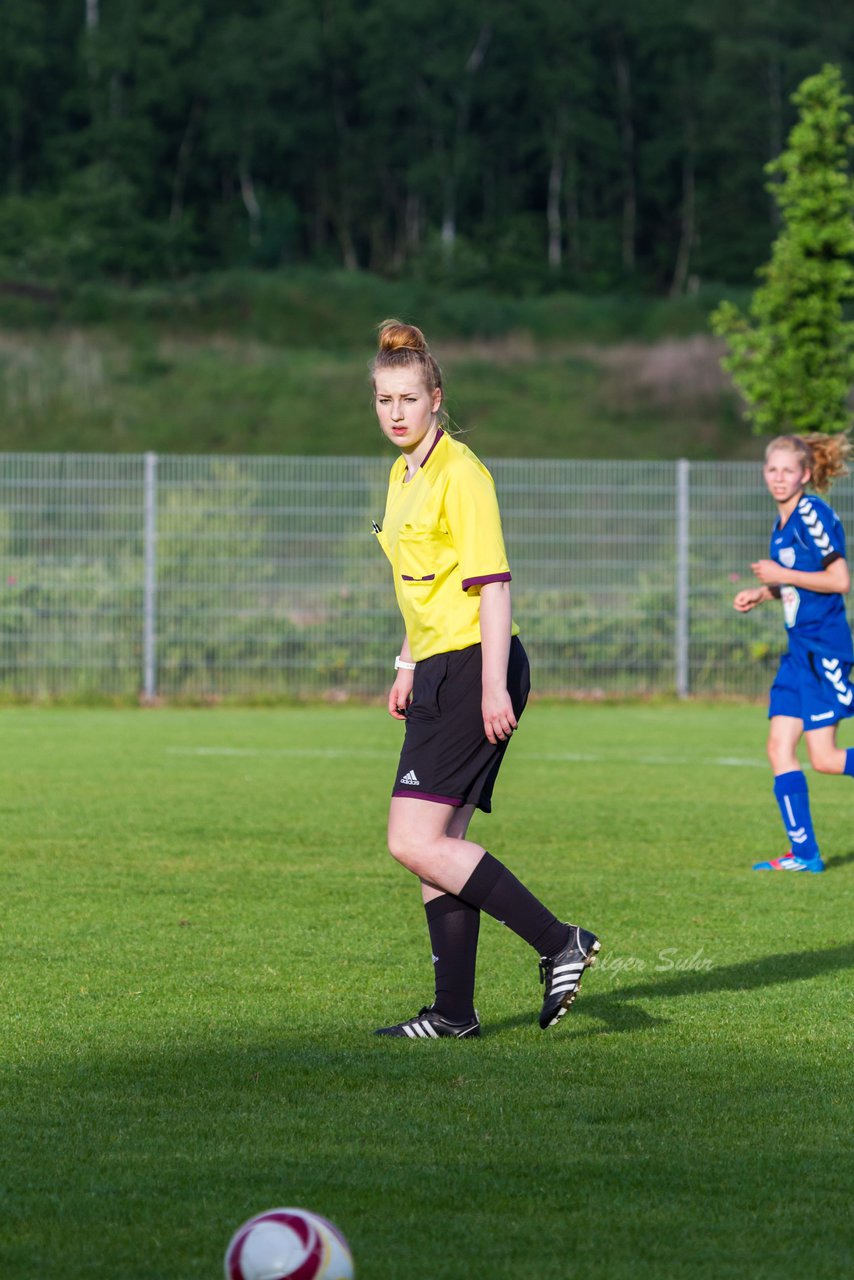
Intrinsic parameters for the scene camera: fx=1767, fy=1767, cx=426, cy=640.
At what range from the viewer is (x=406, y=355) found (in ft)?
15.0

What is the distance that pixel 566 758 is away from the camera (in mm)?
12328

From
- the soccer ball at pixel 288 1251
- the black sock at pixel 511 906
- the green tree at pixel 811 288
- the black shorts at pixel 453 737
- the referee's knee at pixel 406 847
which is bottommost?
the soccer ball at pixel 288 1251

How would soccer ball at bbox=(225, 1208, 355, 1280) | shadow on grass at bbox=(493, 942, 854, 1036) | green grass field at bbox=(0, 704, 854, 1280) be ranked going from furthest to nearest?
1. shadow on grass at bbox=(493, 942, 854, 1036)
2. green grass field at bbox=(0, 704, 854, 1280)
3. soccer ball at bbox=(225, 1208, 355, 1280)

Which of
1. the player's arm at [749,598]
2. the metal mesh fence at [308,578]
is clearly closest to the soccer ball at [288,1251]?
the player's arm at [749,598]

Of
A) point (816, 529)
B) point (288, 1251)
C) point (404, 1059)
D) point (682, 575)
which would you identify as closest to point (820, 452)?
point (816, 529)

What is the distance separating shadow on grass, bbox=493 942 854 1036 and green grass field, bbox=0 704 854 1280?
0.02 meters

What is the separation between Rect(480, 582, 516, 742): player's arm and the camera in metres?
4.34

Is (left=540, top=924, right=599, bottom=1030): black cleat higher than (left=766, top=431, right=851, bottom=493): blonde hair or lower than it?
lower

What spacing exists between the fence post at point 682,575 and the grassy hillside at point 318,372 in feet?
54.9

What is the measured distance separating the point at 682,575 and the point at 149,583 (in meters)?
5.22

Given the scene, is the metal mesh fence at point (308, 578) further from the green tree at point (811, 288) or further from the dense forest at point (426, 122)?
the dense forest at point (426, 122)

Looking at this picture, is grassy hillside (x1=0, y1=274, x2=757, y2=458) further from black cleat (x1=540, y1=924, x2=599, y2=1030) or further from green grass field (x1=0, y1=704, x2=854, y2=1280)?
black cleat (x1=540, y1=924, x2=599, y2=1030)

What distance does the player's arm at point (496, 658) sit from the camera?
434cm

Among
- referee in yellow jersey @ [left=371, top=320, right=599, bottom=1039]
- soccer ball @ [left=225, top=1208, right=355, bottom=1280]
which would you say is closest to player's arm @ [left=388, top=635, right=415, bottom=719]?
referee in yellow jersey @ [left=371, top=320, right=599, bottom=1039]
